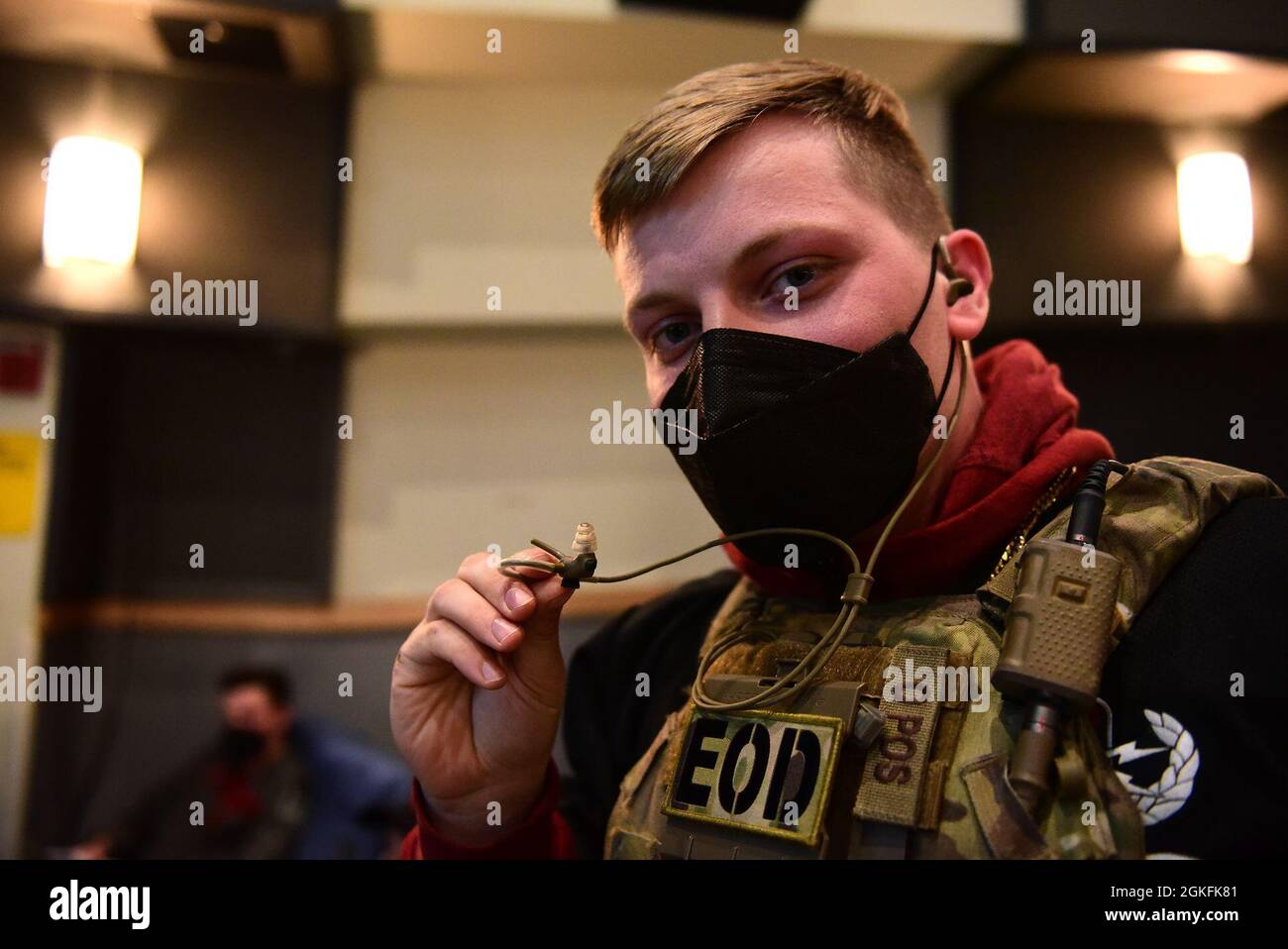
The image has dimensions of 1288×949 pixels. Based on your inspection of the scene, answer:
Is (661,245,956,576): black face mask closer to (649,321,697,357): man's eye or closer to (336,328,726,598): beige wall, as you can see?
(649,321,697,357): man's eye

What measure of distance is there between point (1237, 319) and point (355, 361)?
1192mm

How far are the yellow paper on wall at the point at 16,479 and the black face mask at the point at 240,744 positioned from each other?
43cm

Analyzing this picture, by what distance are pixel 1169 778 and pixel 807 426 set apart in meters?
0.37

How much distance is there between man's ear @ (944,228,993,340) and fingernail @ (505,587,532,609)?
470mm

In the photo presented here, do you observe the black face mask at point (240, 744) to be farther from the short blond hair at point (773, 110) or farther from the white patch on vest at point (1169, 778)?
the white patch on vest at point (1169, 778)

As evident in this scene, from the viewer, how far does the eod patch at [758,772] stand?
25.8 inches

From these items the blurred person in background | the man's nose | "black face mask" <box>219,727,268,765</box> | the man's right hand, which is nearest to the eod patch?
the man's right hand

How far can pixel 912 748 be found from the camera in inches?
24.8

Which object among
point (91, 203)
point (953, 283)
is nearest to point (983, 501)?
point (953, 283)

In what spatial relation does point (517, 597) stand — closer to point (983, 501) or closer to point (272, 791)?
point (983, 501)

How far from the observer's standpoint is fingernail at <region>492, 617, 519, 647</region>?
68 cm
